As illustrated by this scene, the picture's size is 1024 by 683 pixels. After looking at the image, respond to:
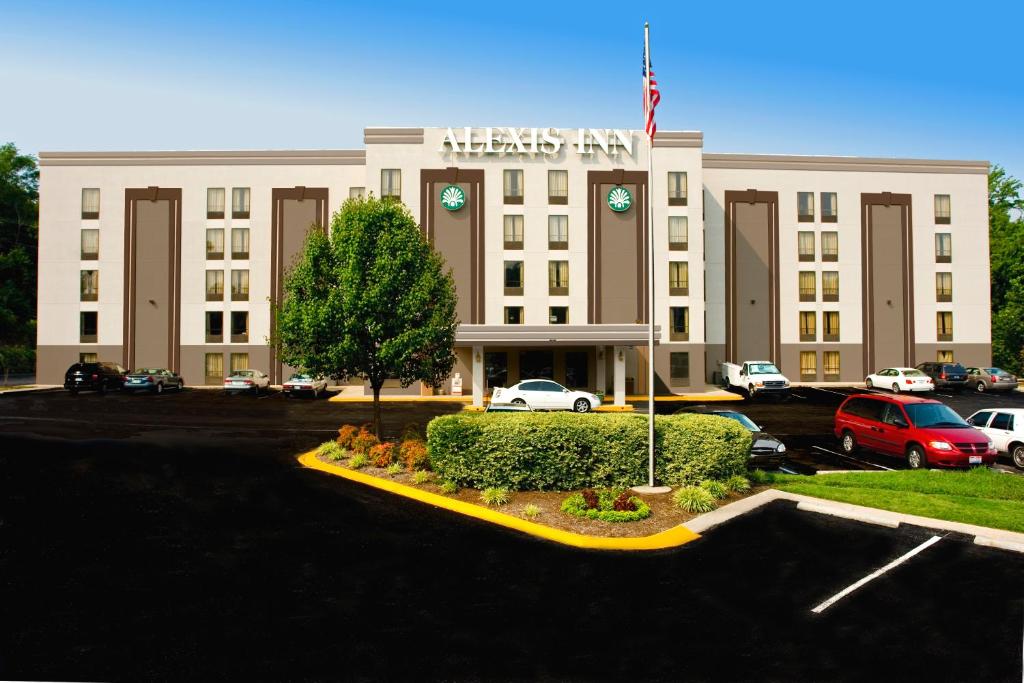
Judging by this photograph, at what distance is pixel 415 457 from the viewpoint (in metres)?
14.3

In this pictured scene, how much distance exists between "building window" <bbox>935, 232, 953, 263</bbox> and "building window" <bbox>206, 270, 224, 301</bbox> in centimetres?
5458

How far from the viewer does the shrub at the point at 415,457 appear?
14195mm

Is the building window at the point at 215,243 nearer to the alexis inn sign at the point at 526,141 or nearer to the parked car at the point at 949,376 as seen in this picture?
the alexis inn sign at the point at 526,141

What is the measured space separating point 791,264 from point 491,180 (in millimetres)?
24179

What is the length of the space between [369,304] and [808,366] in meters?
39.5

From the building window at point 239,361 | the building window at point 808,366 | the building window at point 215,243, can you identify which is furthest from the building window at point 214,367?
the building window at point 808,366

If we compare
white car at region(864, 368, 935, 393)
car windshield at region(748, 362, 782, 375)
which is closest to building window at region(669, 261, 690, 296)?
car windshield at region(748, 362, 782, 375)

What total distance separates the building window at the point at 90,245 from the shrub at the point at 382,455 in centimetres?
3979

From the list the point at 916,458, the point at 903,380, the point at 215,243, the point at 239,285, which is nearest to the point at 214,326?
the point at 239,285

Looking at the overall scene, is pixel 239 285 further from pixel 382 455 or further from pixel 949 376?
pixel 949 376

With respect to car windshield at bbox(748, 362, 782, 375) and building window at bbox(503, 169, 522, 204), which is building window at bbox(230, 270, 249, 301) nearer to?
building window at bbox(503, 169, 522, 204)

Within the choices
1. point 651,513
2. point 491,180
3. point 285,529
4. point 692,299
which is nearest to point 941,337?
point 692,299

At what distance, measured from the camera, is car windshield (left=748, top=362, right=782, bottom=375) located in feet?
123

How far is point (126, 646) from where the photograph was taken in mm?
6355
